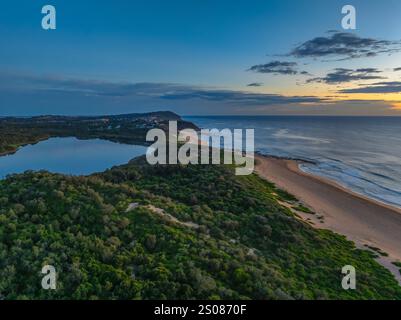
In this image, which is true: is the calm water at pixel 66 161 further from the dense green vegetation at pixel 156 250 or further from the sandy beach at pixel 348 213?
the sandy beach at pixel 348 213

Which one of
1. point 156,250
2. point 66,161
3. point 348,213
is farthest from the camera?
point 66,161

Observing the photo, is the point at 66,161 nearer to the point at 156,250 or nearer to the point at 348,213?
the point at 156,250

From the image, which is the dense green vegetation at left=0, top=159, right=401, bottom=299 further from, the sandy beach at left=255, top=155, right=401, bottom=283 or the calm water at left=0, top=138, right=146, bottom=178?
the calm water at left=0, top=138, right=146, bottom=178

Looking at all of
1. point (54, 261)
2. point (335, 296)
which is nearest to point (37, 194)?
point (54, 261)

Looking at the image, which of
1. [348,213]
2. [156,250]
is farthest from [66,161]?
[348,213]

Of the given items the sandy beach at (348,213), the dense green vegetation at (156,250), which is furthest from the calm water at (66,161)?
the sandy beach at (348,213)

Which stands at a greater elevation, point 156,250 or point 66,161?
point 66,161

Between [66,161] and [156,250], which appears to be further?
[66,161]
